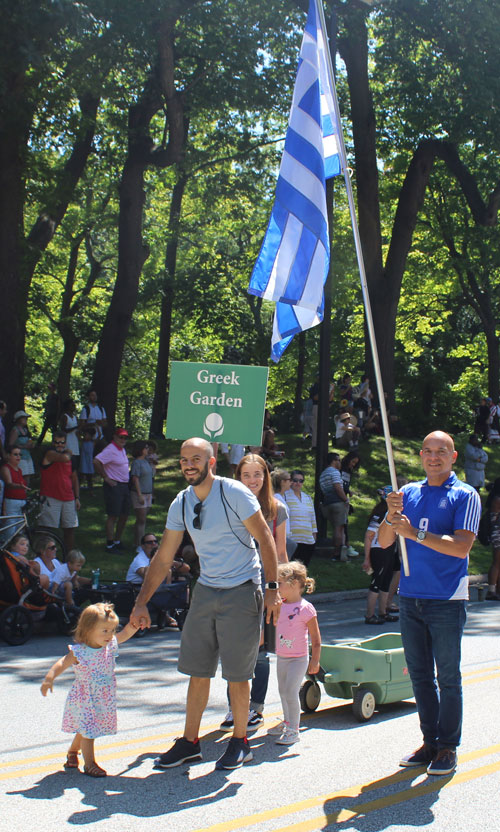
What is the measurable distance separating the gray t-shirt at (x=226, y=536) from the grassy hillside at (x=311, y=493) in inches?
358

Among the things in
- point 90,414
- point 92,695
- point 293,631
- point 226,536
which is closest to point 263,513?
point 293,631

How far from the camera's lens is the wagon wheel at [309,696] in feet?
23.0

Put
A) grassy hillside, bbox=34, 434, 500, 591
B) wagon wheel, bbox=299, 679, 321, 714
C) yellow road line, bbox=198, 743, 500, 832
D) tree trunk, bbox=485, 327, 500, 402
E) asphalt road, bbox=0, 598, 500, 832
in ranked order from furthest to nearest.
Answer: tree trunk, bbox=485, 327, 500, 402, grassy hillside, bbox=34, 434, 500, 591, wagon wheel, bbox=299, 679, 321, 714, asphalt road, bbox=0, 598, 500, 832, yellow road line, bbox=198, 743, 500, 832

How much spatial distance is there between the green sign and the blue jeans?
4.65m

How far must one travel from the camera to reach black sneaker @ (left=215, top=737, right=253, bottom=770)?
5.40 metres

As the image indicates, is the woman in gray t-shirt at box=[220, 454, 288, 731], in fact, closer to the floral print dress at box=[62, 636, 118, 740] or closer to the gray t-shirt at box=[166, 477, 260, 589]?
the gray t-shirt at box=[166, 477, 260, 589]

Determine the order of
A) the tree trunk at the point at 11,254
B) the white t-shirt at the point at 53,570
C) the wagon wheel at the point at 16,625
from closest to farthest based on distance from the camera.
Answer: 1. the wagon wheel at the point at 16,625
2. the white t-shirt at the point at 53,570
3. the tree trunk at the point at 11,254

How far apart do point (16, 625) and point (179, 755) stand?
5.51 m

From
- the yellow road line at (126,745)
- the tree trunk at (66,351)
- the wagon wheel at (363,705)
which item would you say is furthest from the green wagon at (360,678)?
the tree trunk at (66,351)

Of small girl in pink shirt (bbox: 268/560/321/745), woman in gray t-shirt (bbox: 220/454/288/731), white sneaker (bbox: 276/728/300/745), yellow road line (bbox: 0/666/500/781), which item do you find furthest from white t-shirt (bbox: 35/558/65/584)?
white sneaker (bbox: 276/728/300/745)

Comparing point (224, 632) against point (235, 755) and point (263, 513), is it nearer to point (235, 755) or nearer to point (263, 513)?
point (235, 755)

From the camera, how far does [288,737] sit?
6.02 meters

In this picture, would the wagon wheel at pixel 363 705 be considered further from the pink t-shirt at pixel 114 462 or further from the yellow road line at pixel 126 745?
the pink t-shirt at pixel 114 462

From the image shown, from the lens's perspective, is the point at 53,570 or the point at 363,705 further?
the point at 53,570
